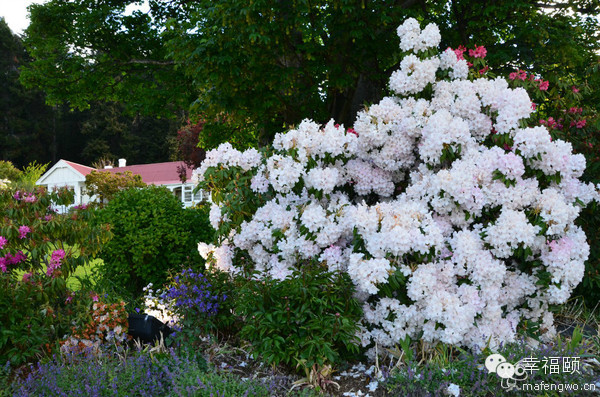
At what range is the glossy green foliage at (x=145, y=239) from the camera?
6.32 m

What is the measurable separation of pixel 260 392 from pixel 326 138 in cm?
214

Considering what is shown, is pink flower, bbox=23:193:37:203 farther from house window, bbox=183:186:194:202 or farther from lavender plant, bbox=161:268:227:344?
house window, bbox=183:186:194:202

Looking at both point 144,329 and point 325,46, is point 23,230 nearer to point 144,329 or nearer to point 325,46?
point 144,329

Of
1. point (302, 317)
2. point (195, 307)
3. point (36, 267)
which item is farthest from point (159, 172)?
point (302, 317)

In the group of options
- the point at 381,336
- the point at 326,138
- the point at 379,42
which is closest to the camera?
the point at 381,336

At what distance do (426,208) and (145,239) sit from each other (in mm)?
3853

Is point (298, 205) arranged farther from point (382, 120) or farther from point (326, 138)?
point (382, 120)

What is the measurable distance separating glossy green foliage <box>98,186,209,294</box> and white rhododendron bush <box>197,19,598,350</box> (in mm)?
1849

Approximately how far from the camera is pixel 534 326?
13.4ft

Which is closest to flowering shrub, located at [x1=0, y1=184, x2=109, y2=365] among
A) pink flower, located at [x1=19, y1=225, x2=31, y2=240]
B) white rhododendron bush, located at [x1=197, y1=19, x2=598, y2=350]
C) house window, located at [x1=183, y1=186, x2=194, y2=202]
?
pink flower, located at [x1=19, y1=225, x2=31, y2=240]

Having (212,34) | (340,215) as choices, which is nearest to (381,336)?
(340,215)

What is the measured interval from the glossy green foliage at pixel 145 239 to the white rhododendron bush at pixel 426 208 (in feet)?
6.06

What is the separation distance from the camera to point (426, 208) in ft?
13.3

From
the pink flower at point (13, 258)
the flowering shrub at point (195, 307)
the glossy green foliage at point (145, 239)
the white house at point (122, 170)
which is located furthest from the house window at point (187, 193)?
the flowering shrub at point (195, 307)
